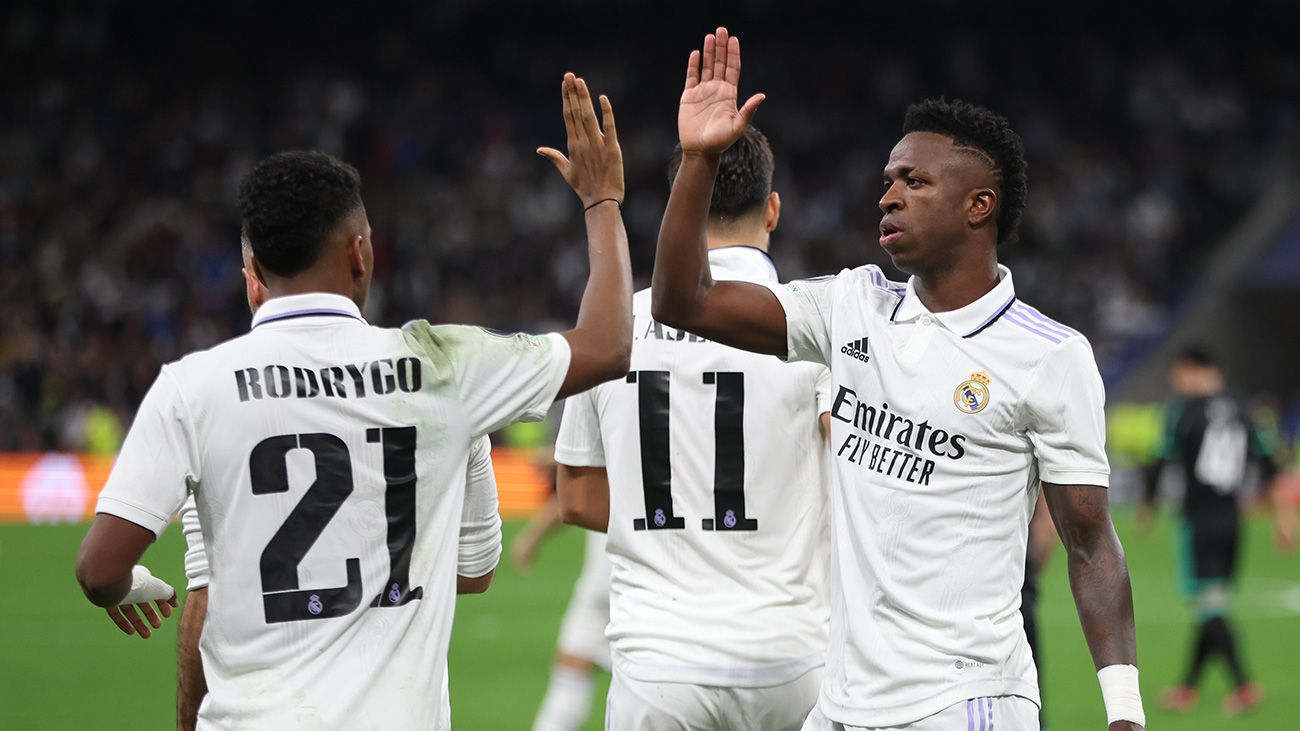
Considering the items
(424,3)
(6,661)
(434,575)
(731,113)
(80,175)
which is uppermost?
(424,3)

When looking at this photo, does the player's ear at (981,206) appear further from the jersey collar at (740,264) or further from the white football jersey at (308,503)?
the white football jersey at (308,503)

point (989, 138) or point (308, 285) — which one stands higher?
point (989, 138)

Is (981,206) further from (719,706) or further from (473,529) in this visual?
(719,706)

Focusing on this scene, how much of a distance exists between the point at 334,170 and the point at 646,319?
4.75ft

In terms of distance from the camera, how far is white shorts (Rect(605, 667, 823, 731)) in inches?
177

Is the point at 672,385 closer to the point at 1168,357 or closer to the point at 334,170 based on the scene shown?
the point at 334,170

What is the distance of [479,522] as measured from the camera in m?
3.85

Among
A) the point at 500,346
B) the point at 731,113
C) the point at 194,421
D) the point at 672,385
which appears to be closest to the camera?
the point at 194,421

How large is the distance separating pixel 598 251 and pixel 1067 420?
3.63 ft

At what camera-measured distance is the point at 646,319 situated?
186 inches

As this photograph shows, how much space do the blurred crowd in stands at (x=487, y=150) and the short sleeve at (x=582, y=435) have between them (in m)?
20.5

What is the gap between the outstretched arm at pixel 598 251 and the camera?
3.55 metres

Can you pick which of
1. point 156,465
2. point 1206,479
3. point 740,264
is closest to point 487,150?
point 1206,479

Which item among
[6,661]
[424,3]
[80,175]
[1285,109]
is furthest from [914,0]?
[6,661]
